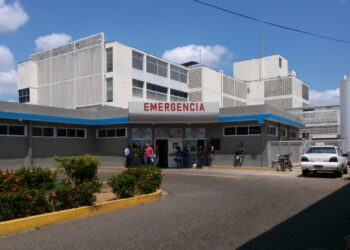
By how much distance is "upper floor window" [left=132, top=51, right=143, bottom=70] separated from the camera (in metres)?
54.4

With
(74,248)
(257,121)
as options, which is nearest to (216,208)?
(74,248)

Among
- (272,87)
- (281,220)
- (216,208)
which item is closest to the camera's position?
(281,220)

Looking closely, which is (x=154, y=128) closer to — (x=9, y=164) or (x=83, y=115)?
(x=83, y=115)

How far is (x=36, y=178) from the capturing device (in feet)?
41.2

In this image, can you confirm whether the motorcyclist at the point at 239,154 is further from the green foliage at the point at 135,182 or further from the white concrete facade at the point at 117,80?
the white concrete facade at the point at 117,80

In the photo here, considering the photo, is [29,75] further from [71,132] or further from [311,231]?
[311,231]

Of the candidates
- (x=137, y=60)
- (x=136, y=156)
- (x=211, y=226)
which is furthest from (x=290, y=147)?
(x=137, y=60)

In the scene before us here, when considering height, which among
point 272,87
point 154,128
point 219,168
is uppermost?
point 272,87

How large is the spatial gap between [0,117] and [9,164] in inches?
121

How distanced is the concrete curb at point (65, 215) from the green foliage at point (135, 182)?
340mm

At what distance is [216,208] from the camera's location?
10391 millimetres

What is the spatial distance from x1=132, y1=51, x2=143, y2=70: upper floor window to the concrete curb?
43690 mm

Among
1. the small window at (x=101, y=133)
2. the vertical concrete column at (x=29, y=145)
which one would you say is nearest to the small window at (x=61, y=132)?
the vertical concrete column at (x=29, y=145)

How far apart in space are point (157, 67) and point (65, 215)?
51.5 m
